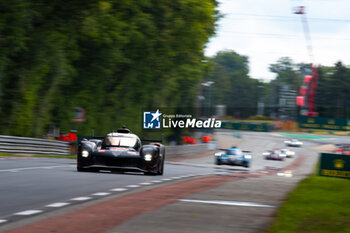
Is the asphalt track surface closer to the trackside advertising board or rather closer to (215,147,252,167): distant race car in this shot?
the trackside advertising board

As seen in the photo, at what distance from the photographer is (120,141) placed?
16.3 metres

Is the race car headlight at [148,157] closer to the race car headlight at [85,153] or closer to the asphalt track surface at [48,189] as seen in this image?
the asphalt track surface at [48,189]

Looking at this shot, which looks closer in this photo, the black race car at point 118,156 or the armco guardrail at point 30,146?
the black race car at point 118,156

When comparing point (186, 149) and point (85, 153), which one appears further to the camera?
point (186, 149)

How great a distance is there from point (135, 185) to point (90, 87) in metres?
25.3

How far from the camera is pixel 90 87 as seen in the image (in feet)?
125

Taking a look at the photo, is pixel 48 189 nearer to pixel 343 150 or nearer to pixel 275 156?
pixel 343 150

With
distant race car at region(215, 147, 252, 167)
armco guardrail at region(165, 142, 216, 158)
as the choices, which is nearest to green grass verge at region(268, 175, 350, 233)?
distant race car at region(215, 147, 252, 167)

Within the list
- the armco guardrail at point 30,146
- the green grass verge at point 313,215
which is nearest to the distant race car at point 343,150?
the armco guardrail at point 30,146

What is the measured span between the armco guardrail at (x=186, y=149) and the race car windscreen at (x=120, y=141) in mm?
26876

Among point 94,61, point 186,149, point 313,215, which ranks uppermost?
point 94,61

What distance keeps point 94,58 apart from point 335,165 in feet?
59.4

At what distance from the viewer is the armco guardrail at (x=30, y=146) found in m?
25.3

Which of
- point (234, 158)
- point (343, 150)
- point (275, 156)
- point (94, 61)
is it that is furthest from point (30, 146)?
point (275, 156)
